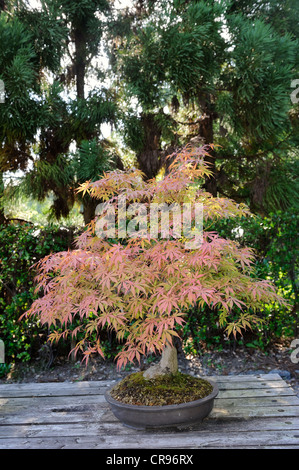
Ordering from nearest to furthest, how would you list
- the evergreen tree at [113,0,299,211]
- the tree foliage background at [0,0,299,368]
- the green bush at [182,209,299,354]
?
1. the green bush at [182,209,299,354]
2. the tree foliage background at [0,0,299,368]
3. the evergreen tree at [113,0,299,211]

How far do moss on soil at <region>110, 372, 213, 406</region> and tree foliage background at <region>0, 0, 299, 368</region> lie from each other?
1.58m

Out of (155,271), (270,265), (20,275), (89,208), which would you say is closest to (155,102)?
(89,208)

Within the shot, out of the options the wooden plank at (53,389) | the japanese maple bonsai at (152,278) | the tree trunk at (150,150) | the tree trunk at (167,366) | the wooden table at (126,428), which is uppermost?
the tree trunk at (150,150)

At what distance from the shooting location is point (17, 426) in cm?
158

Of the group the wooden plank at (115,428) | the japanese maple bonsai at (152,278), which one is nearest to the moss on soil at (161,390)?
the japanese maple bonsai at (152,278)

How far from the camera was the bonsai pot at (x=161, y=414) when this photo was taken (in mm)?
1452

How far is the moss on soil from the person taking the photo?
1512mm

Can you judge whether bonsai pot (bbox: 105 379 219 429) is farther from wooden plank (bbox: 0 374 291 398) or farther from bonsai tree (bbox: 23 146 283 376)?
wooden plank (bbox: 0 374 291 398)

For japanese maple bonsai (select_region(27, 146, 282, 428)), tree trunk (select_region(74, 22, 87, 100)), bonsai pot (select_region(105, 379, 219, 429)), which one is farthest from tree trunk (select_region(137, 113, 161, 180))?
bonsai pot (select_region(105, 379, 219, 429))

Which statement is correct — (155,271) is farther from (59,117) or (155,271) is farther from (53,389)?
(59,117)

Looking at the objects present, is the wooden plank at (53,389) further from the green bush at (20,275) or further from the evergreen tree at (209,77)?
the evergreen tree at (209,77)

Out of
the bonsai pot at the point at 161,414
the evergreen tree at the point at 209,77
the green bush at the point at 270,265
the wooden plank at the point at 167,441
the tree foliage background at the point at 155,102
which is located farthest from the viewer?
the evergreen tree at the point at 209,77

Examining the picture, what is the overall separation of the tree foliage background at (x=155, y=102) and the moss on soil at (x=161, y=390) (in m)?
1.58
